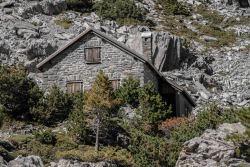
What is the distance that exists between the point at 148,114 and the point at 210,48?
33139 millimetres

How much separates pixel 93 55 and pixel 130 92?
14.8 ft

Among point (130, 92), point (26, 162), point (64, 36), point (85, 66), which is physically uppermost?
point (64, 36)

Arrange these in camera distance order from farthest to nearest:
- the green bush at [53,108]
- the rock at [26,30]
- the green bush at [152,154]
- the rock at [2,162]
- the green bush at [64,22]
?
the green bush at [64,22] < the rock at [26,30] < the green bush at [53,108] < the green bush at [152,154] < the rock at [2,162]

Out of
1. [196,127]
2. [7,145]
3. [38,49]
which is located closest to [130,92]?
[196,127]

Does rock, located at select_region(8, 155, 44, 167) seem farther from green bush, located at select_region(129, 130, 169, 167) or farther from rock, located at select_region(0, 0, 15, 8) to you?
rock, located at select_region(0, 0, 15, 8)

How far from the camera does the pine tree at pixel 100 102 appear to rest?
40.2 metres

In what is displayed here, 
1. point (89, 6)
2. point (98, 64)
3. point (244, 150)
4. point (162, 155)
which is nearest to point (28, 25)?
point (89, 6)

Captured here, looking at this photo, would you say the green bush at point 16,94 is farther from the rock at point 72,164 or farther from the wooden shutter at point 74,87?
the rock at point 72,164

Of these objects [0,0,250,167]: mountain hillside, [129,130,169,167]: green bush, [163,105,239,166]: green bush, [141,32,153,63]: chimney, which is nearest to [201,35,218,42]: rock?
[0,0,250,167]: mountain hillside

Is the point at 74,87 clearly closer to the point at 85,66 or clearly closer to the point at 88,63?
the point at 85,66

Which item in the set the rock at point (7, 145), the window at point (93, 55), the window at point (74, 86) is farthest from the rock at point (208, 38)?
the rock at point (7, 145)

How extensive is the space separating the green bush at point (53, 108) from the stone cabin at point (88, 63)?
3.85 m

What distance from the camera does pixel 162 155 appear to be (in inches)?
1410

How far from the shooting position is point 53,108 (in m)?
44.6
